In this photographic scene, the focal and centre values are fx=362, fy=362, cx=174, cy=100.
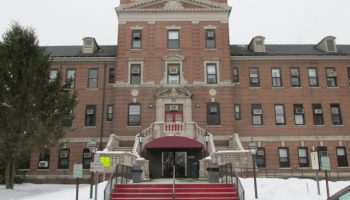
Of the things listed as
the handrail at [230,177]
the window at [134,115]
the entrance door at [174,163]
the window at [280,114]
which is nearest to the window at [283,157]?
the window at [280,114]

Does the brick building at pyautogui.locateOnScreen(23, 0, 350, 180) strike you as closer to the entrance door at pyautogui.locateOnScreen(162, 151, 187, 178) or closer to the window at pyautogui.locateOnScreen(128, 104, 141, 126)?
the window at pyautogui.locateOnScreen(128, 104, 141, 126)

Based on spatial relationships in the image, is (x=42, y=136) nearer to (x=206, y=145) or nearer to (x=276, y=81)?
(x=206, y=145)

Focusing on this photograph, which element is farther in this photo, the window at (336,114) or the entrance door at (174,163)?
the window at (336,114)

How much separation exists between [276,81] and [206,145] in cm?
1080

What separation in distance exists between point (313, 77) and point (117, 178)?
23.8 meters

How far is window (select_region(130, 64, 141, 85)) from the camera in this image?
105 ft

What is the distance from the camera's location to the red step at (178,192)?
1593 cm

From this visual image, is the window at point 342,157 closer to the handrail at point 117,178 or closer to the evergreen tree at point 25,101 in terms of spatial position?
the handrail at point 117,178

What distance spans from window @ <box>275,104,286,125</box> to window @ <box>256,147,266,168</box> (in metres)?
3.03

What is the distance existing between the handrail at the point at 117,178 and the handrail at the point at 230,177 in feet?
16.4

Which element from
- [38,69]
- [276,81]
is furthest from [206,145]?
[38,69]

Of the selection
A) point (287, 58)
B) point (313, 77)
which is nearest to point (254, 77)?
point (287, 58)

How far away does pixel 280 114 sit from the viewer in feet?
108

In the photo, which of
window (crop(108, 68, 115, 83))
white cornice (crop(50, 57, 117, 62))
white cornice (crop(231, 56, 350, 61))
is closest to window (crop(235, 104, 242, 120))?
white cornice (crop(231, 56, 350, 61))
